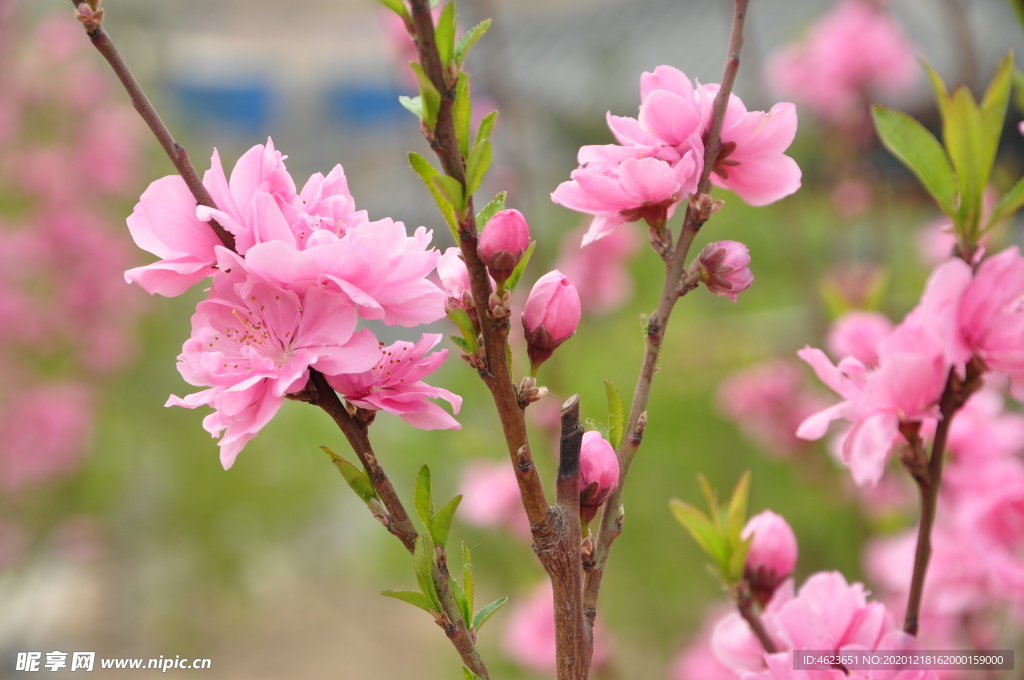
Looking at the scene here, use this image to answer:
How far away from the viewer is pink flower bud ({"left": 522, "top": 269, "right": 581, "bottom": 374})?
0.40 m

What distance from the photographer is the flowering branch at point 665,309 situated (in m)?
0.39

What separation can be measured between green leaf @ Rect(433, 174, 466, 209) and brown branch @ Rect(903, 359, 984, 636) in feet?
0.90

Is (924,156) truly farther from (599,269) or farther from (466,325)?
(599,269)

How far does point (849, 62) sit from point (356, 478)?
1456 millimetres

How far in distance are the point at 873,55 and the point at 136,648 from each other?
318 centimetres

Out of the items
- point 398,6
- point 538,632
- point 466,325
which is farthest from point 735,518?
point 538,632

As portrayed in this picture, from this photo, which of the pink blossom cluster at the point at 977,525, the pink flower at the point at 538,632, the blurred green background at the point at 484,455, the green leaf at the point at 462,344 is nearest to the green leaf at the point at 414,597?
the green leaf at the point at 462,344

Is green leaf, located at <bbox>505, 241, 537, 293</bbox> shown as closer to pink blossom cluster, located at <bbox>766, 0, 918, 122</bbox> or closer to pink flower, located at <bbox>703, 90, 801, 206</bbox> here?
pink flower, located at <bbox>703, 90, 801, 206</bbox>

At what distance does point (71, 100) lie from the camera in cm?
252

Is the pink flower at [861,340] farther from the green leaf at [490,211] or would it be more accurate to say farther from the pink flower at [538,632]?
the pink flower at [538,632]

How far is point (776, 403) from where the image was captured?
1.49 m

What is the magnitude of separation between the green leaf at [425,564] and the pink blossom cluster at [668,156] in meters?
0.17

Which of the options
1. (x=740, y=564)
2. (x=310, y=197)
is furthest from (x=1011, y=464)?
(x=310, y=197)

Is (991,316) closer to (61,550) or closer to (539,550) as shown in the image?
(539,550)
